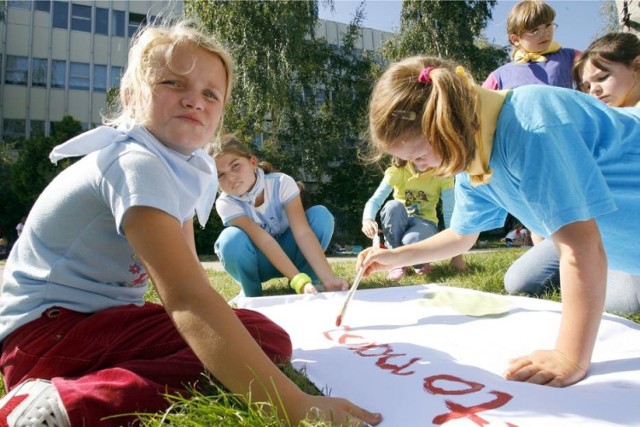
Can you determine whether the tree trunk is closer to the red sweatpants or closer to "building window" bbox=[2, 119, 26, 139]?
the red sweatpants

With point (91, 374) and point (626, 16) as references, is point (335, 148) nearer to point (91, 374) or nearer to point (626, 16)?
point (626, 16)

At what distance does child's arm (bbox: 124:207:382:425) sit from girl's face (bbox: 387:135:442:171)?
0.66 metres

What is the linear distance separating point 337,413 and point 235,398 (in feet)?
0.62

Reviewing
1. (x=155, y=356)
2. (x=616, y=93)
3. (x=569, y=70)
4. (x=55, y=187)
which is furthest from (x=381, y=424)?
(x=569, y=70)

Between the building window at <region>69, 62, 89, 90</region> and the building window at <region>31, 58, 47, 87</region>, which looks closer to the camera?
the building window at <region>31, 58, 47, 87</region>

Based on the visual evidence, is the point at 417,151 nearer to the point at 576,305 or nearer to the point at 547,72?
the point at 576,305

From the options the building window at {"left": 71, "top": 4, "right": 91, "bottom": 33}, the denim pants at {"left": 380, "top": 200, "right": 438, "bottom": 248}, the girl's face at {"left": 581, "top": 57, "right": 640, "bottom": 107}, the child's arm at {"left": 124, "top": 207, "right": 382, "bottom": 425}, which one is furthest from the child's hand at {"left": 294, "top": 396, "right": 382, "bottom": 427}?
the building window at {"left": 71, "top": 4, "right": 91, "bottom": 33}

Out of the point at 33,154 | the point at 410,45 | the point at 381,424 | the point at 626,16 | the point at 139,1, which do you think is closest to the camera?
the point at 381,424

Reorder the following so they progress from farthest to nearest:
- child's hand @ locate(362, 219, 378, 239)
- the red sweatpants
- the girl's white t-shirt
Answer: child's hand @ locate(362, 219, 378, 239) → the girl's white t-shirt → the red sweatpants

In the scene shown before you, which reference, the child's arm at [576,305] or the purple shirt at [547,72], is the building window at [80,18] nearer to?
the purple shirt at [547,72]

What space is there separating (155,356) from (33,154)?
15.0 m

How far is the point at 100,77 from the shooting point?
60.6 ft

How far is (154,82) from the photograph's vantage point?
122 cm

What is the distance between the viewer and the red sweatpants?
0.99 metres
